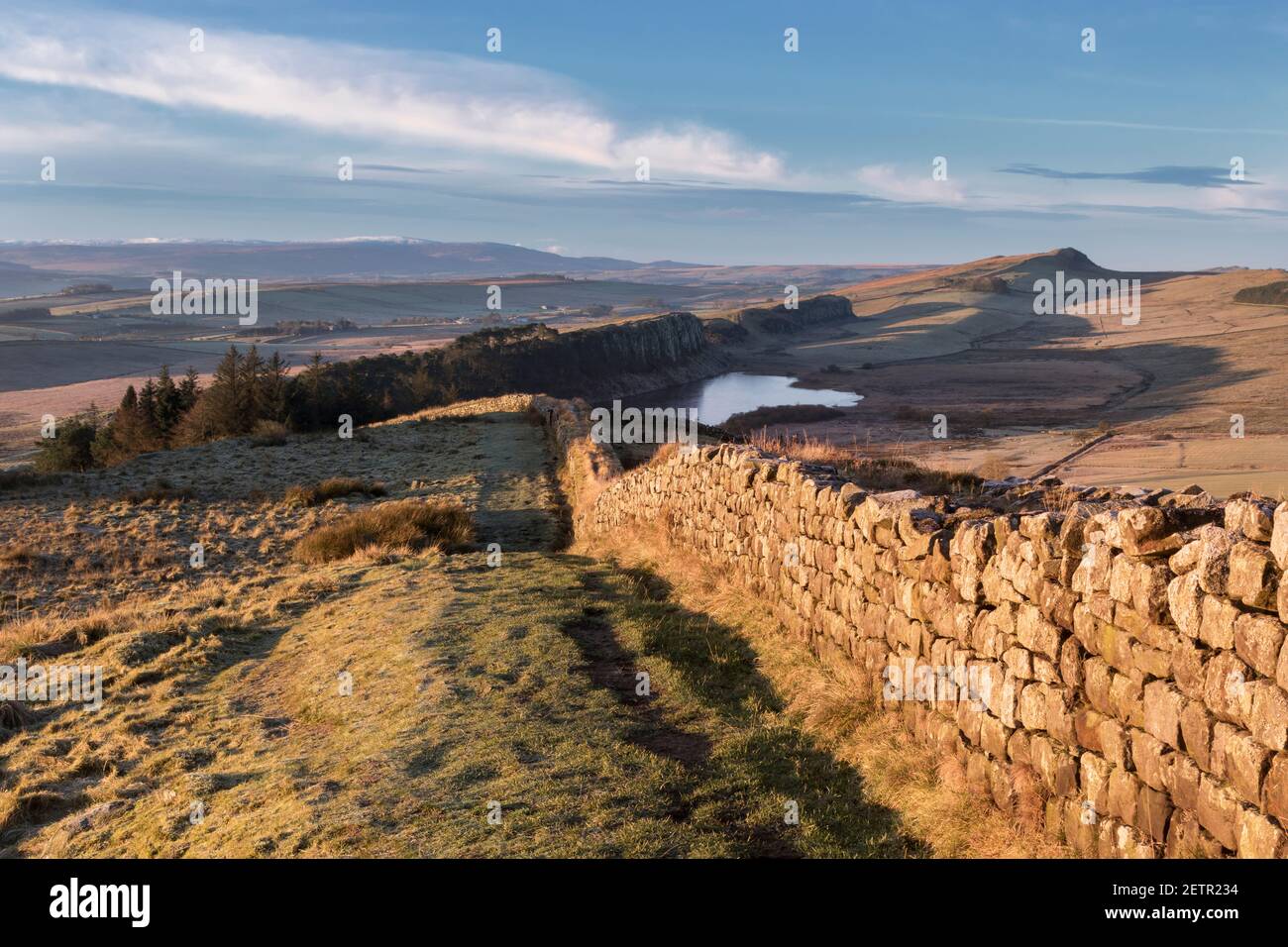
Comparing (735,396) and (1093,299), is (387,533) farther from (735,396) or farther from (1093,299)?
(1093,299)

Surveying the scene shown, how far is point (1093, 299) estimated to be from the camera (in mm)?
164375

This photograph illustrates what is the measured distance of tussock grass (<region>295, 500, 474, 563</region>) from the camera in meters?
17.0

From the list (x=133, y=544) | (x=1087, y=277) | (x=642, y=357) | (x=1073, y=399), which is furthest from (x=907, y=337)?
(x=133, y=544)

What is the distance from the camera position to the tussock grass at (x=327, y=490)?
880 inches

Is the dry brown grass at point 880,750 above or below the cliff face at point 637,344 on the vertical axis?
below

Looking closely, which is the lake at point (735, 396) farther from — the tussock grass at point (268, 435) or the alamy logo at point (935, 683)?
the alamy logo at point (935, 683)

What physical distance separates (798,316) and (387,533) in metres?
142

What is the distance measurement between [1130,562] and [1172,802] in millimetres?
1122

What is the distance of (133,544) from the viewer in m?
18.6

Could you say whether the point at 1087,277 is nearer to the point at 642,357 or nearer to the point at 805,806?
the point at 642,357

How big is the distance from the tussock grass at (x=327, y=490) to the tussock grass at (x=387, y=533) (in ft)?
11.4
